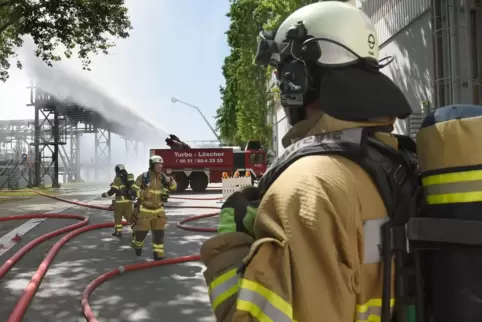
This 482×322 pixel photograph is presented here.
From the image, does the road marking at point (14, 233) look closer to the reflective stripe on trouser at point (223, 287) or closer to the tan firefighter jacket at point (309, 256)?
the reflective stripe on trouser at point (223, 287)

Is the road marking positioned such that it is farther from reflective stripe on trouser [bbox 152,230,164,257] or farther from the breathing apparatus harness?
the breathing apparatus harness

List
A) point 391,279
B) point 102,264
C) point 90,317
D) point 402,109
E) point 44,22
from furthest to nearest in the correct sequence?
point 44,22, point 102,264, point 90,317, point 402,109, point 391,279

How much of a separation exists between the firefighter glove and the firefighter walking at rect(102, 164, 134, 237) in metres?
8.16

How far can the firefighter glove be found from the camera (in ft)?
3.86

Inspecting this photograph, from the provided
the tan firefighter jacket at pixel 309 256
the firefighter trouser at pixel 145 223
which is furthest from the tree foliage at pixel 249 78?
the tan firefighter jacket at pixel 309 256

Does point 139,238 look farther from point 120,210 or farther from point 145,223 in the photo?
point 120,210

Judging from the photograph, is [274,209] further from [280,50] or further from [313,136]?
[280,50]

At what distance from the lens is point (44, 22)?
14328 millimetres

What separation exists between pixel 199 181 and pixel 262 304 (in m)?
22.7

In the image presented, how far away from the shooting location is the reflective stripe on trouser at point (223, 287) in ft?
3.57

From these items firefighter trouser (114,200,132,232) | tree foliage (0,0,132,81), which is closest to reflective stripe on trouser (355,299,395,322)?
firefighter trouser (114,200,132,232)

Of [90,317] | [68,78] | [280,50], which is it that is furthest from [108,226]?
[68,78]

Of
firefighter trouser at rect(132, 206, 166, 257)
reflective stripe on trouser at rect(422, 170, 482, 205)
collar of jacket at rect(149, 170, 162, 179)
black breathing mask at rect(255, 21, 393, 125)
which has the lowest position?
firefighter trouser at rect(132, 206, 166, 257)

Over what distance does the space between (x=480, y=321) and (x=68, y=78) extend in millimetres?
34415
